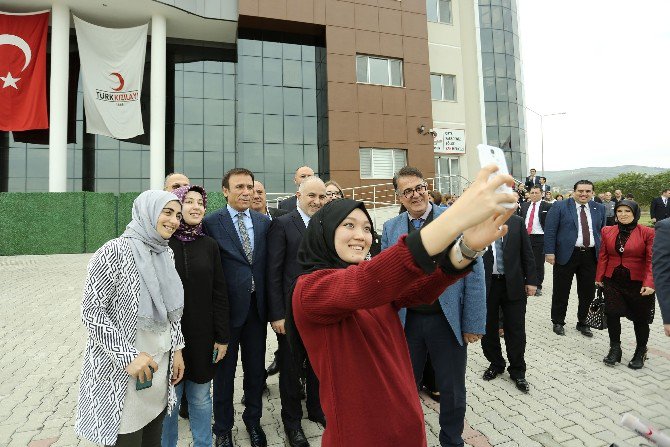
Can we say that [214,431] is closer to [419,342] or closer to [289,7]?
[419,342]

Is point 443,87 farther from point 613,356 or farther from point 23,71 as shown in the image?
point 23,71

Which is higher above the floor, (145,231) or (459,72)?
(459,72)

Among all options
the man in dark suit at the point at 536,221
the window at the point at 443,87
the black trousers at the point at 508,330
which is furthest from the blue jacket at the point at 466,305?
the window at the point at 443,87

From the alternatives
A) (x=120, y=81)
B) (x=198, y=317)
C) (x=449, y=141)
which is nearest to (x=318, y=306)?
(x=198, y=317)

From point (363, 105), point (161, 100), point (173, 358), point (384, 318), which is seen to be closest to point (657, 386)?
point (384, 318)

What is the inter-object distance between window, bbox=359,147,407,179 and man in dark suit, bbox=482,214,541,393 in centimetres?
1335

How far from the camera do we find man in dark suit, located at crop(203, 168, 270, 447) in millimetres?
3225

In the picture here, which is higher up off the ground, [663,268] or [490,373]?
[663,268]

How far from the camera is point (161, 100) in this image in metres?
17.6

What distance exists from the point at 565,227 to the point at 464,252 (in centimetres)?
612

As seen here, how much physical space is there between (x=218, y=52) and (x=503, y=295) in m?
19.8

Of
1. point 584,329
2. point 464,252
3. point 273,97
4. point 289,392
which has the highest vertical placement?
point 273,97

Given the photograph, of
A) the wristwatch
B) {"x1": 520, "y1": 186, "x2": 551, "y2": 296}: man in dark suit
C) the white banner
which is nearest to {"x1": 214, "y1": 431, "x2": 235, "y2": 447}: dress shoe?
the wristwatch

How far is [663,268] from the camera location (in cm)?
308
